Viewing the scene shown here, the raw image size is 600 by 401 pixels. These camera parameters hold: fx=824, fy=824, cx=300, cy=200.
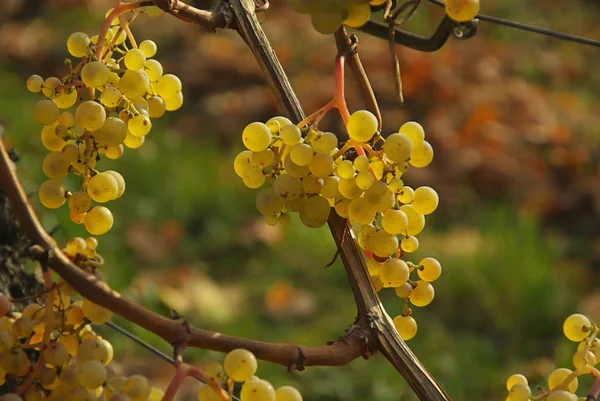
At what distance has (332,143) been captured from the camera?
55 centimetres

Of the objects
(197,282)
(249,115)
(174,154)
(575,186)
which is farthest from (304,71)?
(197,282)

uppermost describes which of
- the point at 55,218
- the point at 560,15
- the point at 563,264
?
the point at 55,218

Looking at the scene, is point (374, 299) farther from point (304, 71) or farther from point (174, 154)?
point (304, 71)

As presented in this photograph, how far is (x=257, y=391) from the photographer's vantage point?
477 mm

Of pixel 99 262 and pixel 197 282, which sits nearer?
pixel 99 262

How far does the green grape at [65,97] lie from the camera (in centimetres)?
58

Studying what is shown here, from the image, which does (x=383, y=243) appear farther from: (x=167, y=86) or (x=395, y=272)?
(x=167, y=86)

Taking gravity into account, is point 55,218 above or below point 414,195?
below

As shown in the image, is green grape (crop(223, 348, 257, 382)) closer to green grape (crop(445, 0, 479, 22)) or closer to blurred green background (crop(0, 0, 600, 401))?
green grape (crop(445, 0, 479, 22))

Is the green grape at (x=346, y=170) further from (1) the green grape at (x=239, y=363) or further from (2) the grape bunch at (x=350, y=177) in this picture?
(1) the green grape at (x=239, y=363)

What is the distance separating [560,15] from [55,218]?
10.9ft

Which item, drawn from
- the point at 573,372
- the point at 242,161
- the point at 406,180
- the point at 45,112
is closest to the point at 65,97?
the point at 45,112

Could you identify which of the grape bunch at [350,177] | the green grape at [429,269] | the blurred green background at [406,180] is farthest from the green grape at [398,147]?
the blurred green background at [406,180]

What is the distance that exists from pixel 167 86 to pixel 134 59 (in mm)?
56
